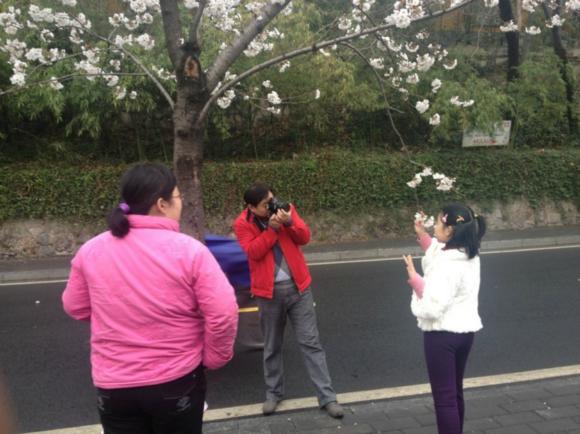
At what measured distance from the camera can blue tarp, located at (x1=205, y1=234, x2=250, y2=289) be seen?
4324 millimetres

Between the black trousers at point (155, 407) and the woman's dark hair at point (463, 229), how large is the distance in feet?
5.09

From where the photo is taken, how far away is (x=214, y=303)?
202 cm

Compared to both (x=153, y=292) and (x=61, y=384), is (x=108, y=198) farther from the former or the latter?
(x=153, y=292)

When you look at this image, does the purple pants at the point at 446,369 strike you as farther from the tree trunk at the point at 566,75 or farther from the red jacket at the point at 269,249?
the tree trunk at the point at 566,75

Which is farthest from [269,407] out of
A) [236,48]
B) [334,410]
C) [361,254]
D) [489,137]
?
[489,137]

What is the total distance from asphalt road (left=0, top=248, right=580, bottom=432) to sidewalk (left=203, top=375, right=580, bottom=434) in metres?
0.45

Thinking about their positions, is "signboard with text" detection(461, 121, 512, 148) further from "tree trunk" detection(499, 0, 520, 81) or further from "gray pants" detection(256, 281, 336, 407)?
"gray pants" detection(256, 281, 336, 407)

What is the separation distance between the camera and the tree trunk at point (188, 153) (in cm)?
374

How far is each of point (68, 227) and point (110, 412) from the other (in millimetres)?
9179

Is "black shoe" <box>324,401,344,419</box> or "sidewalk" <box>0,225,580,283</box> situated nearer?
"black shoe" <box>324,401,344,419</box>

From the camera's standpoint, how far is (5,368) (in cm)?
481

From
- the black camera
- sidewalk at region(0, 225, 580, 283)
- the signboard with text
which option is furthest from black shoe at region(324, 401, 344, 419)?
the signboard with text

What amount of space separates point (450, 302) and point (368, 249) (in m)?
7.40

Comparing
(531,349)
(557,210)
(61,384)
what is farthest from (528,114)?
(61,384)
